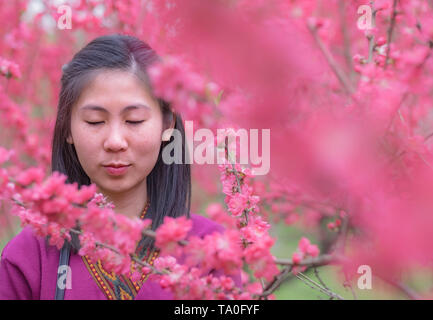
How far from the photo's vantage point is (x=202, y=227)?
155 centimetres

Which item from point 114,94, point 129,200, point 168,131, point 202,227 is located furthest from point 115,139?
point 202,227

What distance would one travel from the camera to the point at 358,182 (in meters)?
1.06

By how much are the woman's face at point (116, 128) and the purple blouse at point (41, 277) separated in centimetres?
25

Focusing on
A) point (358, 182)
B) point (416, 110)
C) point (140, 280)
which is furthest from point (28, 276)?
point (416, 110)

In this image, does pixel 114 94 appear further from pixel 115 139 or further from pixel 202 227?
pixel 202 227

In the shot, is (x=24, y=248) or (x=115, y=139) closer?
(x=115, y=139)

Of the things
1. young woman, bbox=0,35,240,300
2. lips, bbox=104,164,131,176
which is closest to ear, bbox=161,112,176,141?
young woman, bbox=0,35,240,300

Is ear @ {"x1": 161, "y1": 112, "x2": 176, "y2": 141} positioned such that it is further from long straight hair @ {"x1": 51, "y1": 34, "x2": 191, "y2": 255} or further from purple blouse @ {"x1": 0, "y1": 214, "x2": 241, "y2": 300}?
purple blouse @ {"x1": 0, "y1": 214, "x2": 241, "y2": 300}

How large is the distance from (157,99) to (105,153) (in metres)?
0.21

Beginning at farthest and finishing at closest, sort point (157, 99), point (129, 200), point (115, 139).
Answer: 1. point (129, 200)
2. point (157, 99)
3. point (115, 139)

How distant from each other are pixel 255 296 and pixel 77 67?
844mm

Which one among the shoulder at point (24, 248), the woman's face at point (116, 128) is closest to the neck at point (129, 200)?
the woman's face at point (116, 128)

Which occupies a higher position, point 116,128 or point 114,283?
point 116,128

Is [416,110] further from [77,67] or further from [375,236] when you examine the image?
[77,67]
